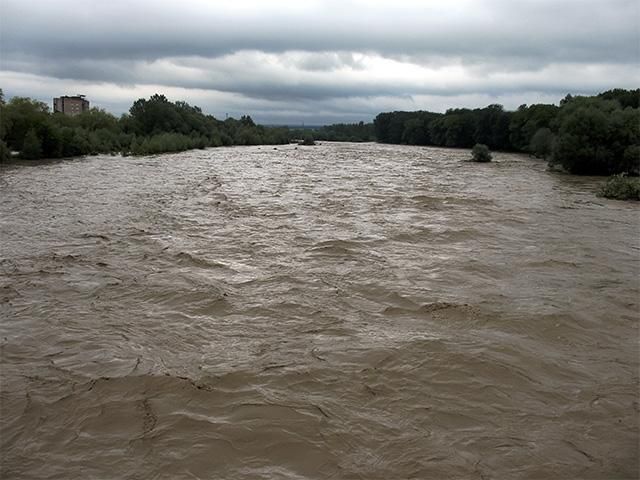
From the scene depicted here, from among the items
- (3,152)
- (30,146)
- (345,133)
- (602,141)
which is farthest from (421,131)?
(3,152)

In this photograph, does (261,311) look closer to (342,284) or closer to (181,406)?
(342,284)

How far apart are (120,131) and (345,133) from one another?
116445mm

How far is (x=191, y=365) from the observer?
6.47 metres

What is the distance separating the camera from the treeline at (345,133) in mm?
159762

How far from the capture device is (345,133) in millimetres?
177625

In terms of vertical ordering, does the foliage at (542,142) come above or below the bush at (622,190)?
above

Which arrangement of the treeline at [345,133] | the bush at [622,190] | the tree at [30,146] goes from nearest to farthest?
1. the bush at [622,190]
2. the tree at [30,146]
3. the treeline at [345,133]

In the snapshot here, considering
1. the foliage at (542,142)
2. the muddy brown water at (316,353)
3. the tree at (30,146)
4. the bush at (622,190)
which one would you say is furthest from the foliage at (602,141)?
the tree at (30,146)

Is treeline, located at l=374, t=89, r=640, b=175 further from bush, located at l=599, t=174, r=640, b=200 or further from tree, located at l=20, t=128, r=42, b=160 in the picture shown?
tree, located at l=20, t=128, r=42, b=160

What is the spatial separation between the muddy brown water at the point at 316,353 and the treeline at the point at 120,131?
37.6 m

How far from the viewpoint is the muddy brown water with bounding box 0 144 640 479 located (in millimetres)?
4789

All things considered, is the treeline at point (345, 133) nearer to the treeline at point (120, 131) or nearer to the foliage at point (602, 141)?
the treeline at point (120, 131)

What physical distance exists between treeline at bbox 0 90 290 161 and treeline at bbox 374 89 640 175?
111 ft

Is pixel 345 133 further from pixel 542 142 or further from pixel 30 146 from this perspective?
pixel 30 146
